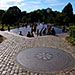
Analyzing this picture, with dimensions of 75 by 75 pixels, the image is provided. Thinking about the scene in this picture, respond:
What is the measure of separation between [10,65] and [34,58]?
82.0 inches

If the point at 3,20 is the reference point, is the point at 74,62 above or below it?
below

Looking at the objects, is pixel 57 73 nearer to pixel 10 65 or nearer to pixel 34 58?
pixel 34 58

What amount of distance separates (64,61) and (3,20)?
41.6 metres

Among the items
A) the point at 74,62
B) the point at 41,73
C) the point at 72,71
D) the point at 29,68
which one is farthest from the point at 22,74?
the point at 74,62

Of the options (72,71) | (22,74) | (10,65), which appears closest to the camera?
(22,74)

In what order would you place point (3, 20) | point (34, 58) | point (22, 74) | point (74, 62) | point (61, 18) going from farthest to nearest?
point (61, 18) → point (3, 20) → point (34, 58) → point (74, 62) → point (22, 74)

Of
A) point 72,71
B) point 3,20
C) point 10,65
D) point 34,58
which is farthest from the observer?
point 3,20

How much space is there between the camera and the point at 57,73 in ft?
19.4

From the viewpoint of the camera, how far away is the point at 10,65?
22.1 feet

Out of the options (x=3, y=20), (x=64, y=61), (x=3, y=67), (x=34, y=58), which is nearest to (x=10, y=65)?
(x=3, y=67)

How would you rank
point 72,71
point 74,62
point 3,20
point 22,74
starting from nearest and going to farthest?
point 22,74, point 72,71, point 74,62, point 3,20

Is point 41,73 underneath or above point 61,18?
underneath

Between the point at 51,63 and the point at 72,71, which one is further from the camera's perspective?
the point at 51,63

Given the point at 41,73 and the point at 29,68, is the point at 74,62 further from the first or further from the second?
the point at 29,68
